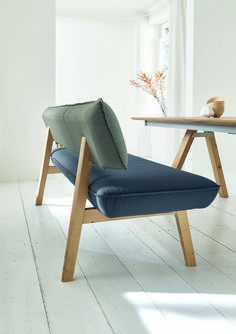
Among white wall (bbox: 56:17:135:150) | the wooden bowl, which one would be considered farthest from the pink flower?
the wooden bowl

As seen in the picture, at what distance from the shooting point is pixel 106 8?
5469 mm

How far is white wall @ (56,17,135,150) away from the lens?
239 inches

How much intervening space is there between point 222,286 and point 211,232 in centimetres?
70

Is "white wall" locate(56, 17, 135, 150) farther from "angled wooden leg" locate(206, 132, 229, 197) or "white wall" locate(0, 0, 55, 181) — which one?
"angled wooden leg" locate(206, 132, 229, 197)

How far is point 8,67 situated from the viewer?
365cm

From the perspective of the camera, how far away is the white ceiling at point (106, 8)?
514 cm

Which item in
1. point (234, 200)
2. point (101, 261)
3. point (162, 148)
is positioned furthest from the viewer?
point (162, 148)

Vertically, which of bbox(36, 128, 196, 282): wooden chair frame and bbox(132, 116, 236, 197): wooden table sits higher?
bbox(132, 116, 236, 197): wooden table

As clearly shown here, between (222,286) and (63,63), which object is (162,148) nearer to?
(63,63)

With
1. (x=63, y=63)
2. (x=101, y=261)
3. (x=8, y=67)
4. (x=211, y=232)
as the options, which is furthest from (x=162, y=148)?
(x=101, y=261)

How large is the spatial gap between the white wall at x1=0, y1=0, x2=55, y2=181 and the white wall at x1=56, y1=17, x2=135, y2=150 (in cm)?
237

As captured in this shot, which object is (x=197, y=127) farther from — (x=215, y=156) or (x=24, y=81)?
(x=24, y=81)

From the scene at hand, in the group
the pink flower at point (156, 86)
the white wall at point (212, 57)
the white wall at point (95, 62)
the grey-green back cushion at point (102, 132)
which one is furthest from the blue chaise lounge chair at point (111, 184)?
the white wall at point (95, 62)

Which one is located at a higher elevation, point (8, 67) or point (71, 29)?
point (71, 29)
